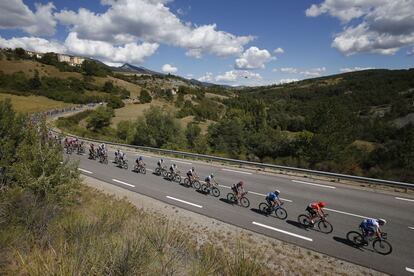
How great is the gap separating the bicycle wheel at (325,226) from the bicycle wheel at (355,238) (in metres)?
0.76

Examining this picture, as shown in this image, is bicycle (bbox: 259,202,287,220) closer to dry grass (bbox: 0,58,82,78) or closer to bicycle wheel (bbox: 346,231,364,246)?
bicycle wheel (bbox: 346,231,364,246)

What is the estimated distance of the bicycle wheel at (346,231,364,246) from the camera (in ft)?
32.8

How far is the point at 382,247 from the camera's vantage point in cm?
959

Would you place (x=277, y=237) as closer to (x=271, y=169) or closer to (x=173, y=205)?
(x=173, y=205)

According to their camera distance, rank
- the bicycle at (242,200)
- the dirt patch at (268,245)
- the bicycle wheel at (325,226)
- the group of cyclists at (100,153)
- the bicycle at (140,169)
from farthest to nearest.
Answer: the group of cyclists at (100,153) → the bicycle at (140,169) → the bicycle at (242,200) → the bicycle wheel at (325,226) → the dirt patch at (268,245)

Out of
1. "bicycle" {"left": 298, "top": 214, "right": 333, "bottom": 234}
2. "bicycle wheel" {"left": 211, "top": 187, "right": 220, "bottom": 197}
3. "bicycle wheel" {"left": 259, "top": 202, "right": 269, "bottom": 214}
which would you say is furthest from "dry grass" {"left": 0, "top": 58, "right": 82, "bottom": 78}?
"bicycle" {"left": 298, "top": 214, "right": 333, "bottom": 234}

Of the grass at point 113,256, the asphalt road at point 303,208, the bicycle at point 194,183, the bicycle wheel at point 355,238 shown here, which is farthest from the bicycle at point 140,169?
the bicycle wheel at point 355,238

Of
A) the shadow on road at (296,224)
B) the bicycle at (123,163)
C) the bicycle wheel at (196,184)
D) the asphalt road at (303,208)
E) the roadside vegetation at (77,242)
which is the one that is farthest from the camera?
the bicycle at (123,163)

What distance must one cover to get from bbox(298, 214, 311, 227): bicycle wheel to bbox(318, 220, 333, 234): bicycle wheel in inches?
16.5

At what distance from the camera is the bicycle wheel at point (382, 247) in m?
9.45

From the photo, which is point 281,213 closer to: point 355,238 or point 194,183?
point 355,238

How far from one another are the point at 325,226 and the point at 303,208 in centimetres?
239

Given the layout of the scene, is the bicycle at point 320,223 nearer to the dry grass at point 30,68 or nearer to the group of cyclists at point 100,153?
the group of cyclists at point 100,153

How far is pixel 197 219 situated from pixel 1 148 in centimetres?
1036
